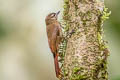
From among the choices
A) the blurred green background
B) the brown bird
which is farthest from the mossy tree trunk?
the blurred green background

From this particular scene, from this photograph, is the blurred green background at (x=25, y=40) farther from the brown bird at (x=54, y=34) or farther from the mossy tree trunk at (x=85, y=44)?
the mossy tree trunk at (x=85, y=44)

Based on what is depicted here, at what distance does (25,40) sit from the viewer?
1355cm

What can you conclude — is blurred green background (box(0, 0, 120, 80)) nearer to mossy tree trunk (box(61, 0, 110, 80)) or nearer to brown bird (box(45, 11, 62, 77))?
brown bird (box(45, 11, 62, 77))

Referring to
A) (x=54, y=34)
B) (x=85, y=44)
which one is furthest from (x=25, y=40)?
(x=85, y=44)

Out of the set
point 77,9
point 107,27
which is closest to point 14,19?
point 107,27

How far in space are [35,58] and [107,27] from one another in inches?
82.0

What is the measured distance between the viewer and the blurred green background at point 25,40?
12875 mm

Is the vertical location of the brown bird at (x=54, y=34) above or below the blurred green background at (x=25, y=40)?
above

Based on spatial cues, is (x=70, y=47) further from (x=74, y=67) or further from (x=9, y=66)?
(x=9, y=66)

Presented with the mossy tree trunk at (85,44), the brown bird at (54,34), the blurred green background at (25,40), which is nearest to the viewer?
the mossy tree trunk at (85,44)

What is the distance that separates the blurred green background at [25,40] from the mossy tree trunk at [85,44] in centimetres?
520

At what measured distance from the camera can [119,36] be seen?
39.7 feet

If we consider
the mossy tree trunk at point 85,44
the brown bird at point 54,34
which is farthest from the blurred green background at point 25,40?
the mossy tree trunk at point 85,44

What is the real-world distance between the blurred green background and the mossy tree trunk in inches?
205
